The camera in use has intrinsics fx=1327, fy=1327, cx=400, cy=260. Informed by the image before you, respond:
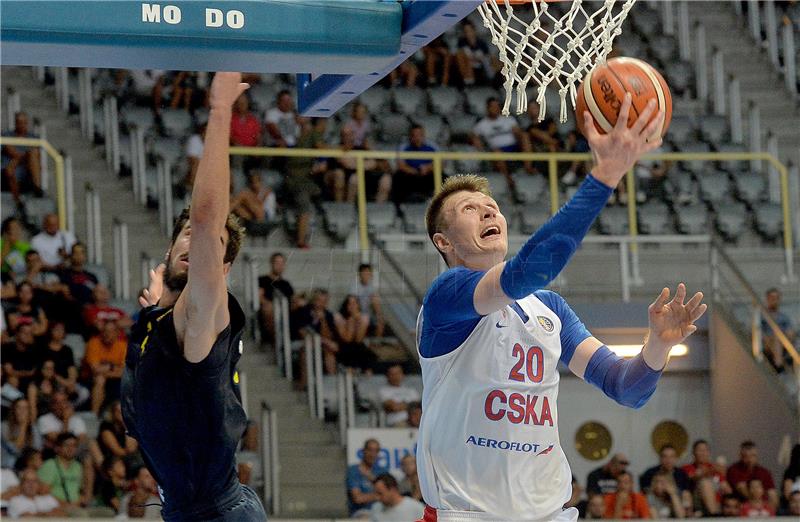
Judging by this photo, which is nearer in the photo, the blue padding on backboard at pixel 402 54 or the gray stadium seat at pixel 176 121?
the blue padding on backboard at pixel 402 54

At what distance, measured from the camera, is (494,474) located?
4.06m

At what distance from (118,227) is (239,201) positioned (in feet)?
3.76

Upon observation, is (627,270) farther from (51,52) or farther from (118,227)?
(51,52)

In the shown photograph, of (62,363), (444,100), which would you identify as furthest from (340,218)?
(444,100)

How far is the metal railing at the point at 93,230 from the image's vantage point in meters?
11.1

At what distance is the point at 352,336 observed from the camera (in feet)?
32.0

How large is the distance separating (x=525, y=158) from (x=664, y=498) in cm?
356

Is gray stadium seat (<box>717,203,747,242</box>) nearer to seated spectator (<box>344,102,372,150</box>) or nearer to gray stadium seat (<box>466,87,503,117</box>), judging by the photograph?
gray stadium seat (<box>466,87,503,117</box>)

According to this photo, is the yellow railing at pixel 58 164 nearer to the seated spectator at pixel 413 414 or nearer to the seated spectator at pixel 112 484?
the seated spectator at pixel 112 484

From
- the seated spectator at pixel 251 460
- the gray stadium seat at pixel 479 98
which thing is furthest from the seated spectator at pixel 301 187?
the gray stadium seat at pixel 479 98


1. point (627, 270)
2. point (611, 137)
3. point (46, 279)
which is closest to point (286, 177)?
point (46, 279)

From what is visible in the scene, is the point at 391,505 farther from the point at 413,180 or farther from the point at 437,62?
the point at 437,62

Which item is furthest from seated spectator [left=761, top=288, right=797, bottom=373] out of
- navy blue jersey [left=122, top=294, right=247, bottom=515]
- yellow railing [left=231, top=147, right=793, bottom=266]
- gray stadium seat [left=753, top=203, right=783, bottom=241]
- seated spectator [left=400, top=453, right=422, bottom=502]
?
navy blue jersey [left=122, top=294, right=247, bottom=515]

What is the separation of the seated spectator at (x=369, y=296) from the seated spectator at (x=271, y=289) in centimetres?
52
